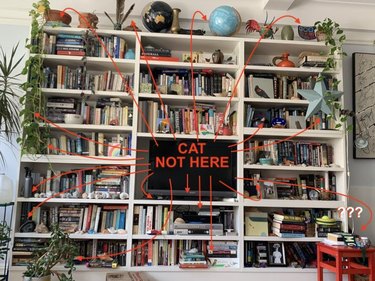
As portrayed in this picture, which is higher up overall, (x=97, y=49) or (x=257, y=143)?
(x=97, y=49)

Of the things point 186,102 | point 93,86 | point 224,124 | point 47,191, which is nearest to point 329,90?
point 224,124

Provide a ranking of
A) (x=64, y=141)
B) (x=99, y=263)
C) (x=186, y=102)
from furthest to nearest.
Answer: (x=186, y=102)
(x=64, y=141)
(x=99, y=263)

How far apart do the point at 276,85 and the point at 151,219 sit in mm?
1693

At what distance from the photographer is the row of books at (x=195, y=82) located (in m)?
3.08

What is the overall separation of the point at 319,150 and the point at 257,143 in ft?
1.95

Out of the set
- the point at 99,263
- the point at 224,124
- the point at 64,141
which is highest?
the point at 224,124

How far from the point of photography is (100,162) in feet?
9.37

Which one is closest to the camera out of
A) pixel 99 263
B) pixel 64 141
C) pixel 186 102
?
pixel 99 263

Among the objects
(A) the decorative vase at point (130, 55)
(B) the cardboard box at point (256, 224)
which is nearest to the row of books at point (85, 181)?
(A) the decorative vase at point (130, 55)

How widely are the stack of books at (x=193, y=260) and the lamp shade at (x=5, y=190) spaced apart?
4.94 ft

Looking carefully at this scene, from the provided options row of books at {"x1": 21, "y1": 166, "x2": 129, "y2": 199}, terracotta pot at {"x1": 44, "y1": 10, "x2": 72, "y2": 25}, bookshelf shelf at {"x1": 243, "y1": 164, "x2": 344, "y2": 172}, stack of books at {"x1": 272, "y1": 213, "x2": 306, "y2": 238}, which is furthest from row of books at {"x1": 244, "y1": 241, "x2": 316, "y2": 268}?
terracotta pot at {"x1": 44, "y1": 10, "x2": 72, "y2": 25}

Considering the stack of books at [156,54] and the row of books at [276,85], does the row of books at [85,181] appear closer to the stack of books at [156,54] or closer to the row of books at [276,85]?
the stack of books at [156,54]

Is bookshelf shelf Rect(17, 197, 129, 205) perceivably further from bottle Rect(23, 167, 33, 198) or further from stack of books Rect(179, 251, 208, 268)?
stack of books Rect(179, 251, 208, 268)

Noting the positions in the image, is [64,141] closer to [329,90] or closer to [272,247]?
[272,247]
